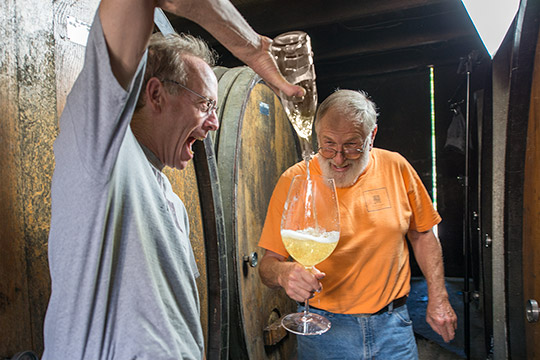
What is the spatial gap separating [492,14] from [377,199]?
0.82m

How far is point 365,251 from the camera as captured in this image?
1.58 meters

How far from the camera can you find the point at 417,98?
18.7ft

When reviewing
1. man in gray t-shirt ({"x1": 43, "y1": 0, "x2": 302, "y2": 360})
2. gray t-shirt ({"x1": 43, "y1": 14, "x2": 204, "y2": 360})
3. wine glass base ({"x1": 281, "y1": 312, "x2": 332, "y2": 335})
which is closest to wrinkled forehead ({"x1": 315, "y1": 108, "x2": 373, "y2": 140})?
wine glass base ({"x1": 281, "y1": 312, "x2": 332, "y2": 335})

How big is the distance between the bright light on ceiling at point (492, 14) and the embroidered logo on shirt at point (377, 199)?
72 cm

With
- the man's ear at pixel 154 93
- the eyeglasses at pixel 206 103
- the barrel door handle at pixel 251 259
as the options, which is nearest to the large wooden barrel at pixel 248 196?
the barrel door handle at pixel 251 259

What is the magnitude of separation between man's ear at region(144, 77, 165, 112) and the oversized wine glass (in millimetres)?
567

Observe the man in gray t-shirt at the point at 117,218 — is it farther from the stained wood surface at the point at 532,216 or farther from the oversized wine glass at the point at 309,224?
the stained wood surface at the point at 532,216

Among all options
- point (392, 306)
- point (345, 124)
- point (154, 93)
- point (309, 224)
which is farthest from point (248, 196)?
point (154, 93)

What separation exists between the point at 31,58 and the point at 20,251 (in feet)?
1.54

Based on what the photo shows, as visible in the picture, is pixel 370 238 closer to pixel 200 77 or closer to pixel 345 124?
pixel 345 124

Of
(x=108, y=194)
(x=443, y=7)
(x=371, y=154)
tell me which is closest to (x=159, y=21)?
(x=108, y=194)

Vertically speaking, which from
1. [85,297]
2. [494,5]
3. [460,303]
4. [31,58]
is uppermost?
[494,5]

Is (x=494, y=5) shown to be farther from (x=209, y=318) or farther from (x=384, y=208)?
(x=209, y=318)

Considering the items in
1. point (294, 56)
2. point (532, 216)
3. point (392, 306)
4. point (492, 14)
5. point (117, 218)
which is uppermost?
point (492, 14)
